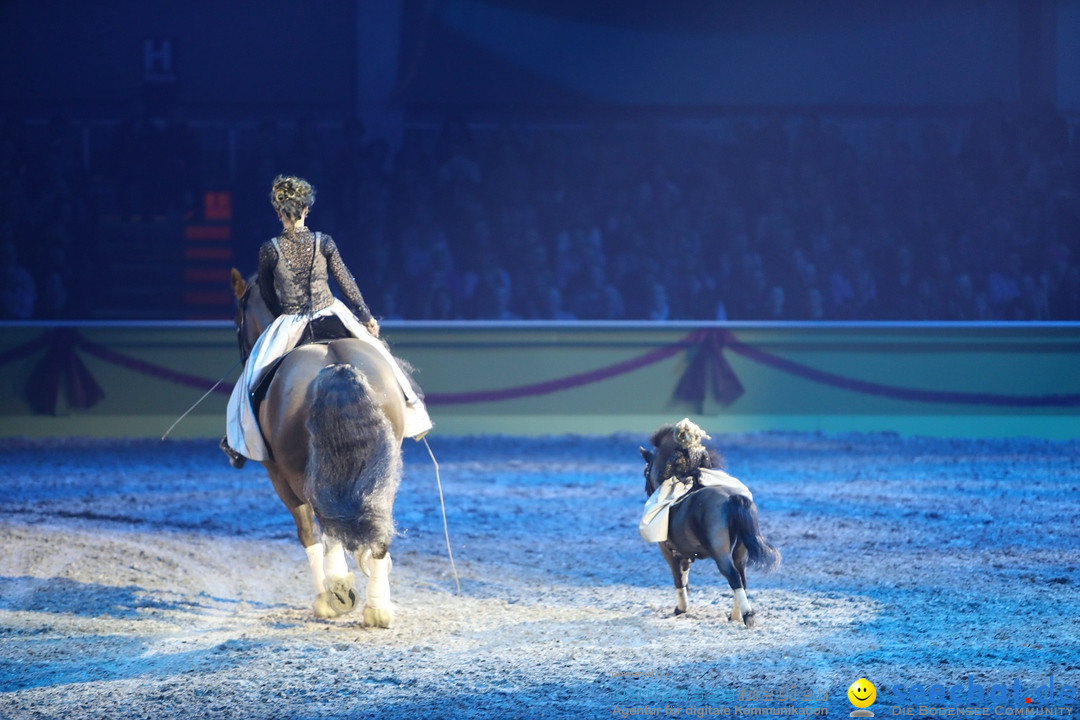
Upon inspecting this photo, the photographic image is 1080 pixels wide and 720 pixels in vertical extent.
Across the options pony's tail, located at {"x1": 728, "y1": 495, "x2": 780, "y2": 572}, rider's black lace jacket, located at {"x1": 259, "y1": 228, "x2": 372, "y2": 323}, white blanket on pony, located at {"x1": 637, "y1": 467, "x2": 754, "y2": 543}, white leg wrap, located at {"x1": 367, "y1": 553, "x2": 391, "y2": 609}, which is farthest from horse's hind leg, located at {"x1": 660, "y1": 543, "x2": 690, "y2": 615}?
rider's black lace jacket, located at {"x1": 259, "y1": 228, "x2": 372, "y2": 323}

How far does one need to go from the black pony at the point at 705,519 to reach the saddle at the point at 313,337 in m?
1.58

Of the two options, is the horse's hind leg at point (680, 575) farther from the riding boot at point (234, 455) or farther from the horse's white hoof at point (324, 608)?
the riding boot at point (234, 455)

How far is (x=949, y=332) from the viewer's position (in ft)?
41.8

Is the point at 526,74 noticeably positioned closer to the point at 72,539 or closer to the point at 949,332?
the point at 949,332

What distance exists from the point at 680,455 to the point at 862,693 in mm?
1540

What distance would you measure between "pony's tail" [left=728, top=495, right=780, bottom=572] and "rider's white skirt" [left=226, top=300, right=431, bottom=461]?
146 centimetres

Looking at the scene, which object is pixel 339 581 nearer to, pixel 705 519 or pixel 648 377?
pixel 705 519

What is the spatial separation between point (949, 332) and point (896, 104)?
4.15 meters

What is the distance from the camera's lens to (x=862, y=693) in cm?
389

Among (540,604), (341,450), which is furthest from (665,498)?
(341,450)

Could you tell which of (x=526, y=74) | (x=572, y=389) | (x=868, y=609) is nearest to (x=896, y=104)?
(x=526, y=74)

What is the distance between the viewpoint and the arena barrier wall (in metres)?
12.5

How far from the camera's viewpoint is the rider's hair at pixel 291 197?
5180 millimetres

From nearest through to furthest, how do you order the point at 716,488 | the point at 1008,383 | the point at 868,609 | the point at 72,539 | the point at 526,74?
the point at 716,488 → the point at 868,609 → the point at 72,539 → the point at 1008,383 → the point at 526,74
